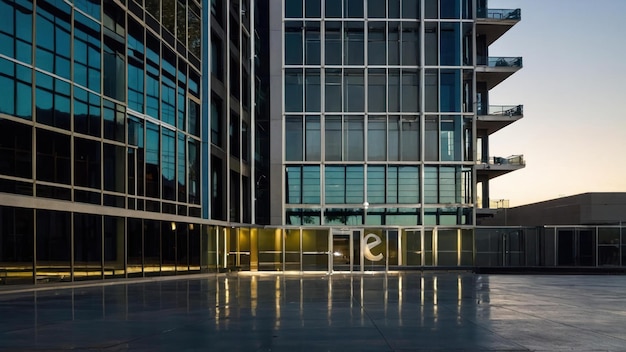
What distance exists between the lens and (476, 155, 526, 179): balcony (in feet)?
159

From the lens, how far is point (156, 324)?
12.9 meters

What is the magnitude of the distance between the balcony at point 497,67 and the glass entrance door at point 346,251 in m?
14.4

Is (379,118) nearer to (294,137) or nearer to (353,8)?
(294,137)

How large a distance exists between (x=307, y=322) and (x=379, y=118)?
34.0 m

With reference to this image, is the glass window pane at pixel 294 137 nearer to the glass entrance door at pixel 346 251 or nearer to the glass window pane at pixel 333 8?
the glass entrance door at pixel 346 251

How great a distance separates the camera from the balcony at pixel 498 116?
1895 inches

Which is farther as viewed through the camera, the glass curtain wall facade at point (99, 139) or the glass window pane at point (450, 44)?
the glass window pane at point (450, 44)

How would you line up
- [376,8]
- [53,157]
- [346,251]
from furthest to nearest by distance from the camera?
[376,8], [346,251], [53,157]

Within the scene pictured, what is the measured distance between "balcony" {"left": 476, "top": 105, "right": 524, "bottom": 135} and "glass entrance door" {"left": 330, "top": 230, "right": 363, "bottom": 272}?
12.1 meters

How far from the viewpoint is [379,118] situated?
46.3m

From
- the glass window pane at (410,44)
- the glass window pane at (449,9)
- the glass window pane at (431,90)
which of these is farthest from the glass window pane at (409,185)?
the glass window pane at (449,9)

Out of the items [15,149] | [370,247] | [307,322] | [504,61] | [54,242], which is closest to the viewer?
[307,322]

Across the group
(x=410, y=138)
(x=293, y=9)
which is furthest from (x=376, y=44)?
(x=410, y=138)

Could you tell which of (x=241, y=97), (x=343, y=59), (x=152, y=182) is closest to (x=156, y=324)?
(x=152, y=182)
